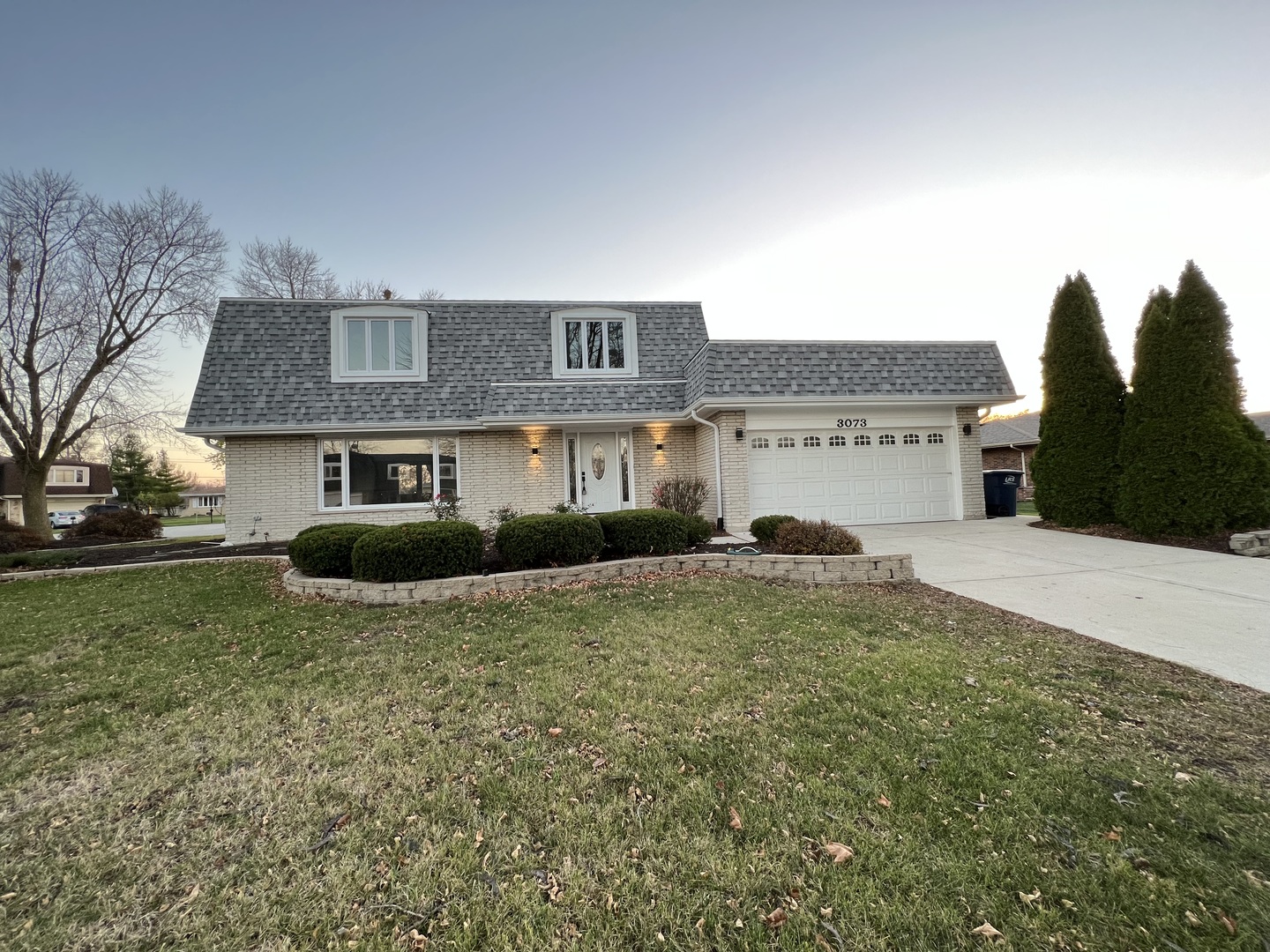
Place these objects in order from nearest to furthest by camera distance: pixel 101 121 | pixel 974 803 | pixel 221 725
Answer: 1. pixel 974 803
2. pixel 221 725
3. pixel 101 121

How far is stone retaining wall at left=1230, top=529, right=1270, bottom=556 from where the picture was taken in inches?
291

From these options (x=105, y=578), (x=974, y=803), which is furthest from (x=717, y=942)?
(x=105, y=578)

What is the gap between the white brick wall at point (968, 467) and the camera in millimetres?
11742

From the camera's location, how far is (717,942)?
5.56ft

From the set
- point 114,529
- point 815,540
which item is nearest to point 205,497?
point 114,529

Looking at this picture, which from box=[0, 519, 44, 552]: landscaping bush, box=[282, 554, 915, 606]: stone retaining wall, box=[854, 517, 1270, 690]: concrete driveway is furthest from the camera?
box=[0, 519, 44, 552]: landscaping bush

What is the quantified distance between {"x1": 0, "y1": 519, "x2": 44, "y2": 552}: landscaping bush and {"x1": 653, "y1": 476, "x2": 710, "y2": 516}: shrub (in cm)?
1466

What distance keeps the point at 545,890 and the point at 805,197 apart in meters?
13.7

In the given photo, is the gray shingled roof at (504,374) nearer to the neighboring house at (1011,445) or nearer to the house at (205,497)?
the neighboring house at (1011,445)

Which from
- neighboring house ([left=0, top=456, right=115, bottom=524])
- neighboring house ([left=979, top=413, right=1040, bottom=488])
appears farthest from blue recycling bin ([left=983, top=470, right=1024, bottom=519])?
neighboring house ([left=0, top=456, right=115, bottom=524])

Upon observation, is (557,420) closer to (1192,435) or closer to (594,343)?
(594,343)

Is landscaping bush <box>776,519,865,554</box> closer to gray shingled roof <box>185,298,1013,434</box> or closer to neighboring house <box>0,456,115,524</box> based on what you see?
gray shingled roof <box>185,298,1013,434</box>

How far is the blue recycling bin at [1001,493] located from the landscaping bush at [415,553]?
12265 mm

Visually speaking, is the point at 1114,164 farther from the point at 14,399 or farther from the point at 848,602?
the point at 14,399
